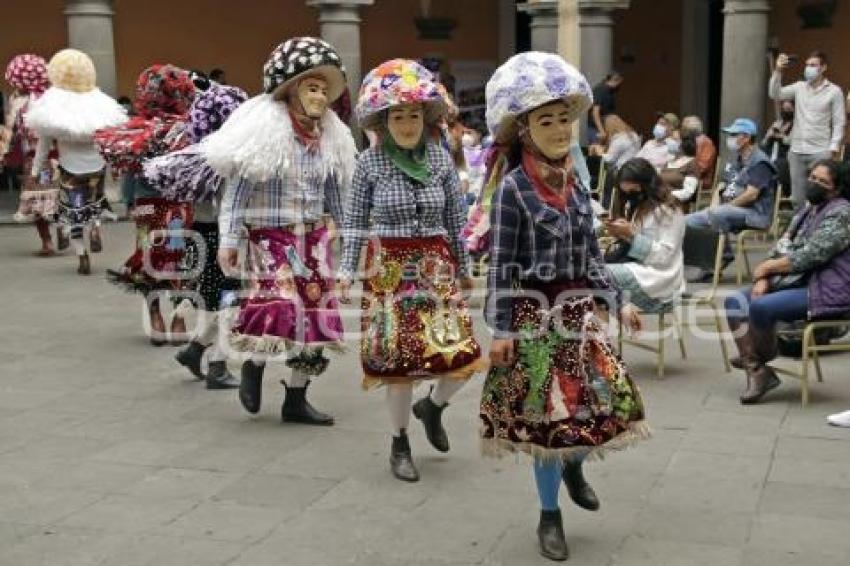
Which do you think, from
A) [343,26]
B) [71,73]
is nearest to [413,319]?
[71,73]

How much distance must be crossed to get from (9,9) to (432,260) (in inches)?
611

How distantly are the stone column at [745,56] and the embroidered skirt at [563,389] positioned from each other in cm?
1043

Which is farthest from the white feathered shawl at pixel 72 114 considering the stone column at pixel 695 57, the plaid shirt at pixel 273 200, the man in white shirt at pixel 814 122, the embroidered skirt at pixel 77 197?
the stone column at pixel 695 57

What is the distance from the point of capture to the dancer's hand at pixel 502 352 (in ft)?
14.6

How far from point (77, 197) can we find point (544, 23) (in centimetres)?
707

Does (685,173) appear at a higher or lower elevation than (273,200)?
lower

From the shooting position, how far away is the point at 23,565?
178 inches

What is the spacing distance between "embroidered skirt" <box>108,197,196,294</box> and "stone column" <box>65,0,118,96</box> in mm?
7213

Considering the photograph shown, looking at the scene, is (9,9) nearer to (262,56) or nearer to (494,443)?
(262,56)

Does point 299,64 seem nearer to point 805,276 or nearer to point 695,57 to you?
point 805,276

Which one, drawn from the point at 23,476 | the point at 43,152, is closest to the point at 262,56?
the point at 43,152

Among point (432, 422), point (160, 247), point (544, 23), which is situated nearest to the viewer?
point (432, 422)

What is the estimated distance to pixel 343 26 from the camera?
15.6 meters

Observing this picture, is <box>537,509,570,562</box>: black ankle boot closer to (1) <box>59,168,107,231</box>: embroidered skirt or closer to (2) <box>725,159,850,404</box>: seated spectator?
(2) <box>725,159,850,404</box>: seated spectator
